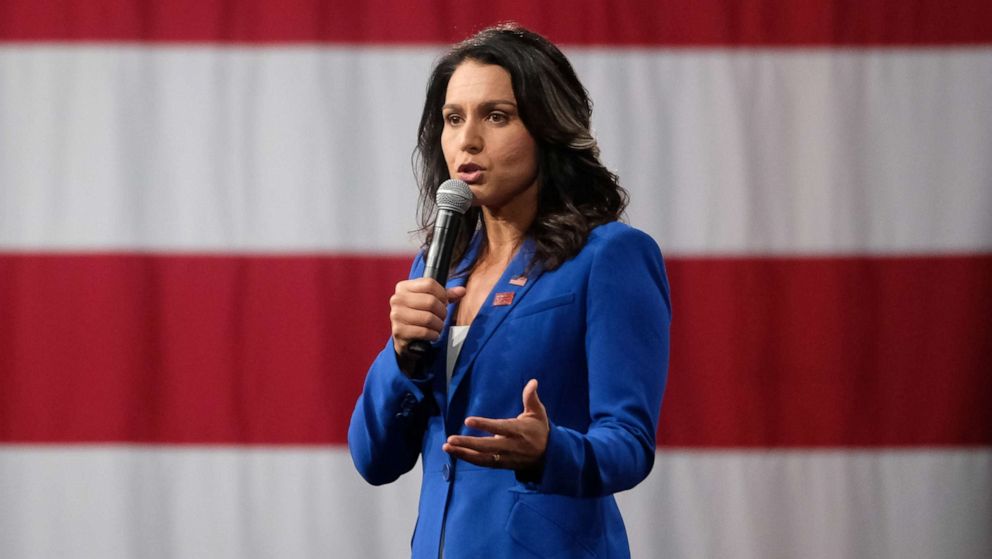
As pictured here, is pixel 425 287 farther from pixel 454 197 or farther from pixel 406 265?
pixel 406 265

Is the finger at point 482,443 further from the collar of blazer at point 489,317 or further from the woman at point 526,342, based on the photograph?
the collar of blazer at point 489,317

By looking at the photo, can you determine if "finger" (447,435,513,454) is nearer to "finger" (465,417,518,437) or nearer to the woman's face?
"finger" (465,417,518,437)

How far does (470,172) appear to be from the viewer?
3.56 feet

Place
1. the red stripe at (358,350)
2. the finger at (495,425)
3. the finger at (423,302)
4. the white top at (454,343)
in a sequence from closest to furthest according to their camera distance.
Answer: the finger at (495,425) → the finger at (423,302) → the white top at (454,343) → the red stripe at (358,350)

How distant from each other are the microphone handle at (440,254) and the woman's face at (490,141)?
0.07 m

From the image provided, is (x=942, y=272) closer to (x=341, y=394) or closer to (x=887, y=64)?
(x=887, y=64)

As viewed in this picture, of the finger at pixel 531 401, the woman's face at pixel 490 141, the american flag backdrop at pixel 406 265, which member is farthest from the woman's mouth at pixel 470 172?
the american flag backdrop at pixel 406 265

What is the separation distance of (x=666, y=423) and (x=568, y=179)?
86cm

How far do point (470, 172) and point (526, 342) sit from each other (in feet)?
0.63

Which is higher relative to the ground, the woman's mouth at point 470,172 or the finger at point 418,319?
the woman's mouth at point 470,172

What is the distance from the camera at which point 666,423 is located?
1.88 meters

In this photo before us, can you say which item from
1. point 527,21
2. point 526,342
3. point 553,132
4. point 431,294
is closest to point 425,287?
point 431,294

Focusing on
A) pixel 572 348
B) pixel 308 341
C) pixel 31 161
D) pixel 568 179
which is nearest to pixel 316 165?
pixel 308 341

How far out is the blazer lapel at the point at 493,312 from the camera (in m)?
1.02
